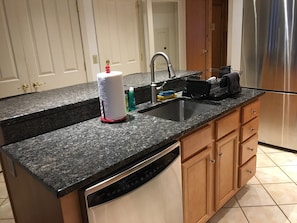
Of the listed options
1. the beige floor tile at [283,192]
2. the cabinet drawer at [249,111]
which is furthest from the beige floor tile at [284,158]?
the cabinet drawer at [249,111]

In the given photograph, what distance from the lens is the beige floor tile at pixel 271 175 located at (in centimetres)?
243

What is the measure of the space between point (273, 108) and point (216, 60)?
3.13 meters

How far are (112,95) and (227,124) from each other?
2.80 ft

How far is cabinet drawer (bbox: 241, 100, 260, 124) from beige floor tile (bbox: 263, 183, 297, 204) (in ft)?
2.38

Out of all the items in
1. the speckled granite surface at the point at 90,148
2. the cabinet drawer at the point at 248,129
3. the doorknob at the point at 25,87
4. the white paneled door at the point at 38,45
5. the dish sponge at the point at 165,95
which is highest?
the white paneled door at the point at 38,45

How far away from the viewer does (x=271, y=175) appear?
8.25 ft

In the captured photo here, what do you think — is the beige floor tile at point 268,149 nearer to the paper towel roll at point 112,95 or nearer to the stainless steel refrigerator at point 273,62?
the stainless steel refrigerator at point 273,62

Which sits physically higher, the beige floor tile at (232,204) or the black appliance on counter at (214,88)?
the black appliance on counter at (214,88)

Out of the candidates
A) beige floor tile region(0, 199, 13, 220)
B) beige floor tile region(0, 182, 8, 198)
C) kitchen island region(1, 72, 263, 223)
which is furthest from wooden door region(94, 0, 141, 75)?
kitchen island region(1, 72, 263, 223)

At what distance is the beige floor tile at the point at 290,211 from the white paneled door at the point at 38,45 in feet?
9.16

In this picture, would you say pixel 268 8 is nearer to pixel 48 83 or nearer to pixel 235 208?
pixel 235 208

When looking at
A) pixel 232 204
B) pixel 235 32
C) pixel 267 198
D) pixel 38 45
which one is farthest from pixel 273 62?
pixel 38 45

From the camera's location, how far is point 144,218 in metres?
1.21

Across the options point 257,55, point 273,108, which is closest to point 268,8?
point 257,55
